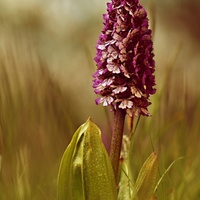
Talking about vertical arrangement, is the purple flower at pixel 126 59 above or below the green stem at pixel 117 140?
above

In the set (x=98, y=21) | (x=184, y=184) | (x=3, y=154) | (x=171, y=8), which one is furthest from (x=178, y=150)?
(x=171, y=8)

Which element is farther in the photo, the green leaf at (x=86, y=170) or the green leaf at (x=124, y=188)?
the green leaf at (x=124, y=188)

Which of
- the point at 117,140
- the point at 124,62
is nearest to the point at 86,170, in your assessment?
the point at 117,140

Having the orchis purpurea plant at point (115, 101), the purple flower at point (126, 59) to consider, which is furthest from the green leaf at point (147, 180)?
the purple flower at point (126, 59)

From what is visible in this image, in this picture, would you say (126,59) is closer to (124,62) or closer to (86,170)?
(124,62)

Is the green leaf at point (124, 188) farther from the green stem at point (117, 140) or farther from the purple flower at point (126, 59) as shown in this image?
A: the purple flower at point (126, 59)

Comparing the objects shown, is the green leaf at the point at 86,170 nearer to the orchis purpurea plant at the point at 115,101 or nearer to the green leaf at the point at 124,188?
the orchis purpurea plant at the point at 115,101

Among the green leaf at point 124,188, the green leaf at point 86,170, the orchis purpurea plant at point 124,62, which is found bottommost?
the green leaf at point 124,188

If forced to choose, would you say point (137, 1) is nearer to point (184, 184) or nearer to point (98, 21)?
point (184, 184)
